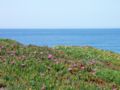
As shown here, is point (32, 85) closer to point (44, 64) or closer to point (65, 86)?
point (65, 86)

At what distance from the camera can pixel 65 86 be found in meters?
13.0

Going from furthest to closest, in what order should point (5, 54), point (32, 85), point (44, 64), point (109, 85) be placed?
point (5, 54), point (44, 64), point (109, 85), point (32, 85)

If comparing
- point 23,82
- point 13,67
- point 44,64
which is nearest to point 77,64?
point 44,64

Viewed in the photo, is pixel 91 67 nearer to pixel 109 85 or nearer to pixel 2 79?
pixel 109 85

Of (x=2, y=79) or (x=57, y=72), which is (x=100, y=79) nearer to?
(x=57, y=72)

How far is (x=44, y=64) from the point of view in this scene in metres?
15.7

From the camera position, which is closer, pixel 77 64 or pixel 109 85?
pixel 109 85

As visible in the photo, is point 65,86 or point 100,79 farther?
point 100,79

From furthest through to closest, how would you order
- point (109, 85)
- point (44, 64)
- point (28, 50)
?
point (28, 50), point (44, 64), point (109, 85)

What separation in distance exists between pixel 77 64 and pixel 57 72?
207 centimetres

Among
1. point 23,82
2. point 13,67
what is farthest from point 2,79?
point 13,67

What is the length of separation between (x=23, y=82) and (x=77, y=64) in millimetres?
4208

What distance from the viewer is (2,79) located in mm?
13047

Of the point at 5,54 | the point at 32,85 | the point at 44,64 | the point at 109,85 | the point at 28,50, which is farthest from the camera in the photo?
the point at 28,50
